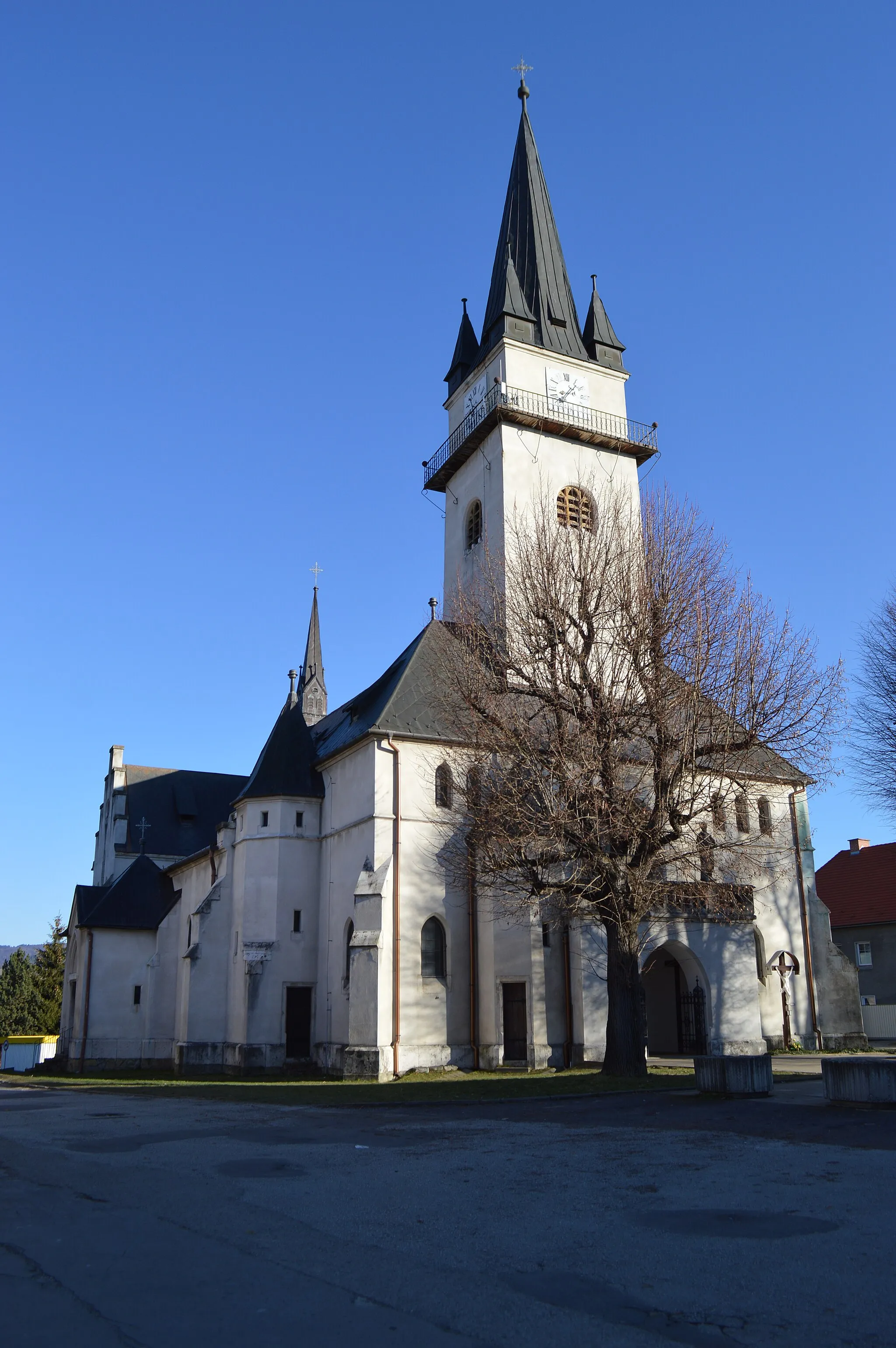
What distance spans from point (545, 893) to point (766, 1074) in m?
5.75

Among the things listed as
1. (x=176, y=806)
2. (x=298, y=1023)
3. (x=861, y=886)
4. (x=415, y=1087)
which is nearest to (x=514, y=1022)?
(x=415, y=1087)

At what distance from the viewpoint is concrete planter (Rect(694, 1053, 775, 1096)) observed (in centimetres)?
1814

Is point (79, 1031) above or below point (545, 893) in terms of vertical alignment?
below

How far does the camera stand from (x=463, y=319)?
43156 millimetres

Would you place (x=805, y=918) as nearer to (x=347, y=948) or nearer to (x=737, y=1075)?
(x=347, y=948)

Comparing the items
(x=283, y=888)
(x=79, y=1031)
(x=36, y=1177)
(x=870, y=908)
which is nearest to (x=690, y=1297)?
(x=36, y=1177)

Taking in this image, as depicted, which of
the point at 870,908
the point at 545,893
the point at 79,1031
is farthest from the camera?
the point at 870,908

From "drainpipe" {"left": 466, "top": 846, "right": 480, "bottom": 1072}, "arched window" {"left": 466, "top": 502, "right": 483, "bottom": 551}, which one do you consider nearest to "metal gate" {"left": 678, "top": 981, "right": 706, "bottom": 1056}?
"drainpipe" {"left": 466, "top": 846, "right": 480, "bottom": 1072}

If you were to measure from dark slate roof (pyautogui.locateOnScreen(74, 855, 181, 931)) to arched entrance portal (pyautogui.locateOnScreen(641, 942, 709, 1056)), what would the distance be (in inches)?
757

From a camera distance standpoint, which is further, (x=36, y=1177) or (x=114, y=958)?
(x=114, y=958)

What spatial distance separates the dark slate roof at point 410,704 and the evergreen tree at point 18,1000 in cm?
3773

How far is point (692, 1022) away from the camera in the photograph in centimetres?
3212

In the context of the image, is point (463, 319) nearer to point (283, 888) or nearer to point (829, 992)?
point (283, 888)

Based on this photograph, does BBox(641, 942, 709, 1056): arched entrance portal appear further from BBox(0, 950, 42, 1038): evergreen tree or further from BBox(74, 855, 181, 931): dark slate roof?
BBox(0, 950, 42, 1038): evergreen tree
